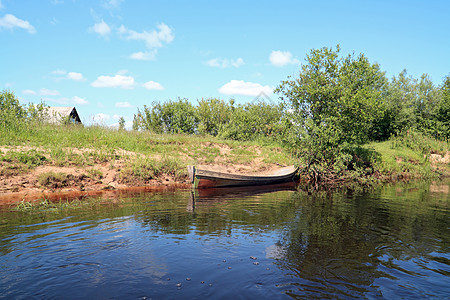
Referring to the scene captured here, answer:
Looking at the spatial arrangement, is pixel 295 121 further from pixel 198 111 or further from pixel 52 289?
pixel 198 111

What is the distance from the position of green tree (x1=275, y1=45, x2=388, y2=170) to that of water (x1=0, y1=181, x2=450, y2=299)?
9129mm

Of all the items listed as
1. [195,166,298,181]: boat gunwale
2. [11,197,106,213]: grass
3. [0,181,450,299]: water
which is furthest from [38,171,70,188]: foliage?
[195,166,298,181]: boat gunwale

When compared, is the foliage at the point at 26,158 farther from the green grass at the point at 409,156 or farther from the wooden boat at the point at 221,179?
the green grass at the point at 409,156

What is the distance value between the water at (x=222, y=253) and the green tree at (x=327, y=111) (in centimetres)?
913

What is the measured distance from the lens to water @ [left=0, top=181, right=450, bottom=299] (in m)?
4.82

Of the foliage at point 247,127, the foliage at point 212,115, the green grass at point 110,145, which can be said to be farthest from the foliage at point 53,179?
the foliage at point 212,115

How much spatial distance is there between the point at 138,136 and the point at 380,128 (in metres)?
33.5

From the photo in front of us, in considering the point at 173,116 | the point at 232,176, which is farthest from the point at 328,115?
the point at 173,116

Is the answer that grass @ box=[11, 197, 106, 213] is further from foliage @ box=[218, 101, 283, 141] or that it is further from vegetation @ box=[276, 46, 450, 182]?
foliage @ box=[218, 101, 283, 141]

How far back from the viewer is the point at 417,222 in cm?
949

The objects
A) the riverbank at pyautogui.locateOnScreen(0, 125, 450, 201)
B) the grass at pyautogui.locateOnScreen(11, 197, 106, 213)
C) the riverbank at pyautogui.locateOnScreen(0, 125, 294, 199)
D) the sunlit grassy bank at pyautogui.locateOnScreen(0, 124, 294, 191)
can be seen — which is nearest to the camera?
the grass at pyautogui.locateOnScreen(11, 197, 106, 213)

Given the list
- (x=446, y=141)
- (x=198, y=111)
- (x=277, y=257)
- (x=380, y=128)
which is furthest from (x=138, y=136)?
(x=446, y=141)

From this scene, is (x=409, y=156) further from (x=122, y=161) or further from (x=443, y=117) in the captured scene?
(x=122, y=161)

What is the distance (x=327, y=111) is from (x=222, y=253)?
16730 mm
